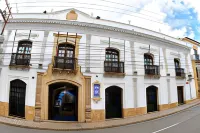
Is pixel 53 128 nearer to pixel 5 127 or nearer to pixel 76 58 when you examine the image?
pixel 5 127

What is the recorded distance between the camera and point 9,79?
1062 centimetres

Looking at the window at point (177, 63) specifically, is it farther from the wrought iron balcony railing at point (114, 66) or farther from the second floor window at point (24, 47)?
the second floor window at point (24, 47)

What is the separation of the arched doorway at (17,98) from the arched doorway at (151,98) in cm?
995

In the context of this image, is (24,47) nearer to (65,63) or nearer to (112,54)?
(65,63)

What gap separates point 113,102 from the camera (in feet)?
38.2

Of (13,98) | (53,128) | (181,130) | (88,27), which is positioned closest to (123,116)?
(181,130)

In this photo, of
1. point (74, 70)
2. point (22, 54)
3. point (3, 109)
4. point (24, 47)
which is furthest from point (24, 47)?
point (3, 109)

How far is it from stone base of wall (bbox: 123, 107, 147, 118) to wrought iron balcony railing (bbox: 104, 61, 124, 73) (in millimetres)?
3095

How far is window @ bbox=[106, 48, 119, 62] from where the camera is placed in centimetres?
1214

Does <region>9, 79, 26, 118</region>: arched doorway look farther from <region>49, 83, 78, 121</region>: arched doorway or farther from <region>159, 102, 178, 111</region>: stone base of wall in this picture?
<region>159, 102, 178, 111</region>: stone base of wall

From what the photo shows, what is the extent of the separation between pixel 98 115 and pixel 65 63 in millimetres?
4395

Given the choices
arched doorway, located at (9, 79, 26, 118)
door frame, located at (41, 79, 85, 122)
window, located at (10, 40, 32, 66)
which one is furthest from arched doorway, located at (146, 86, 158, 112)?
window, located at (10, 40, 32, 66)

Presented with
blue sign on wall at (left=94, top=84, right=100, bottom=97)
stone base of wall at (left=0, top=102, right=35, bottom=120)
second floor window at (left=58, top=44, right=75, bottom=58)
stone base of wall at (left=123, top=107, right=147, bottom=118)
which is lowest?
stone base of wall at (left=123, top=107, right=147, bottom=118)

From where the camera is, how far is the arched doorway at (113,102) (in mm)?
11367
